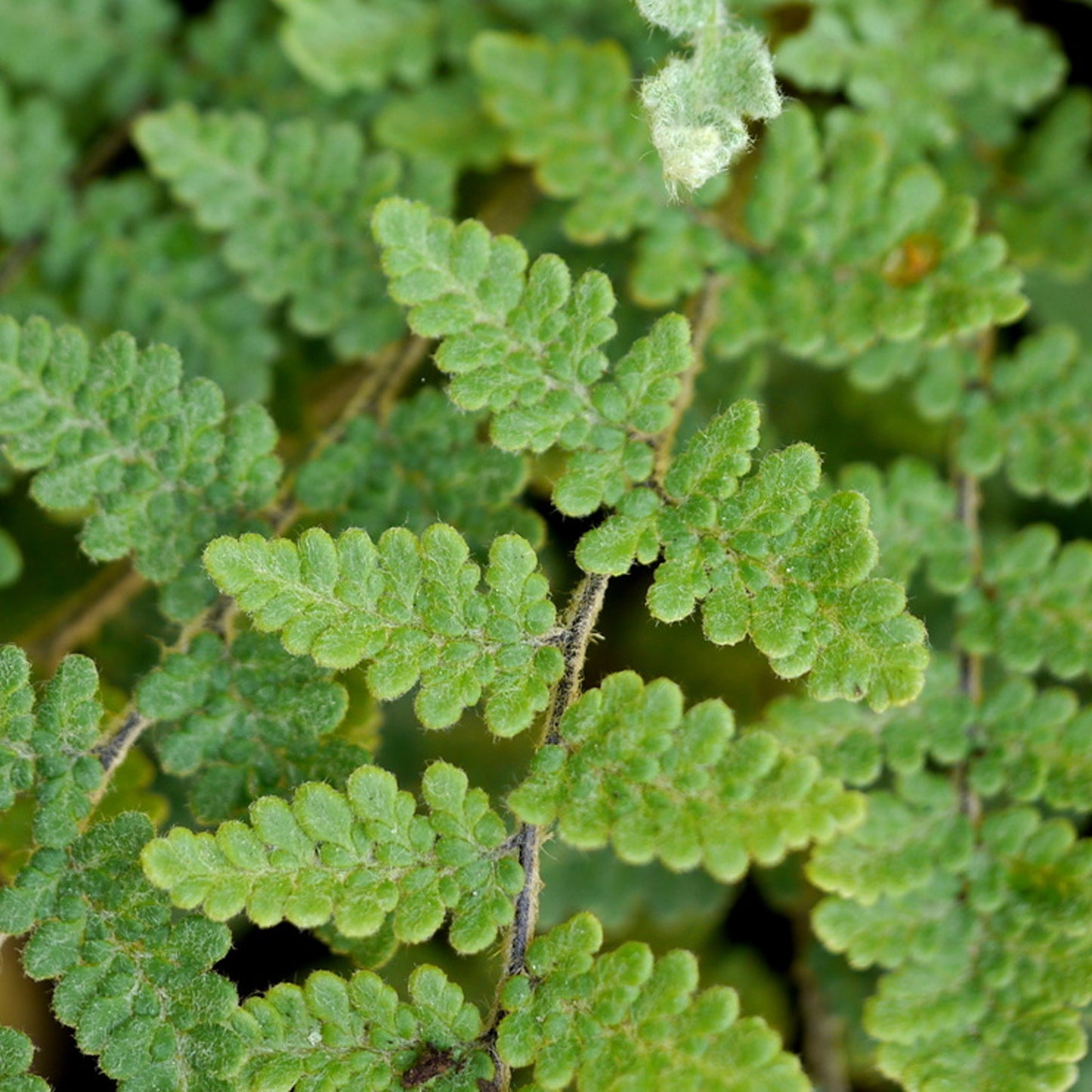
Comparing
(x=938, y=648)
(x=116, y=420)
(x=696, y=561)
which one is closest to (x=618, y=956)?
(x=696, y=561)

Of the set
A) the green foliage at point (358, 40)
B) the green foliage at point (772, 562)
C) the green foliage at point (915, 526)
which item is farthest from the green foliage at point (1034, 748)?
the green foliage at point (358, 40)

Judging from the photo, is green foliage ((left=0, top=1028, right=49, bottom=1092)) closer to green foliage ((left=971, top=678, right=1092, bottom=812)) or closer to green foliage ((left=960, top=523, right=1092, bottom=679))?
green foliage ((left=971, top=678, right=1092, bottom=812))

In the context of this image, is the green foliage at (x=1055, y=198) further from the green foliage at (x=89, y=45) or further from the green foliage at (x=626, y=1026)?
the green foliage at (x=89, y=45)

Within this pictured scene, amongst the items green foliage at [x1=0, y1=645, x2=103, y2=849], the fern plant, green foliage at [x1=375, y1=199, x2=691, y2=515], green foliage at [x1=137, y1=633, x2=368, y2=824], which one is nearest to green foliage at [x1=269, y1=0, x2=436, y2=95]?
the fern plant

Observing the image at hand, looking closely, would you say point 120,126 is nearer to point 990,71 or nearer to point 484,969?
point 990,71

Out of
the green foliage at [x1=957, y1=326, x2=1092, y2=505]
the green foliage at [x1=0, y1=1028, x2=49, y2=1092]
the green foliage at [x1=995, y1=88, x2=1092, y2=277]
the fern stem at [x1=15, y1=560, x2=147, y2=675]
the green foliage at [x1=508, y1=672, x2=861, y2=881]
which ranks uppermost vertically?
the green foliage at [x1=995, y1=88, x2=1092, y2=277]

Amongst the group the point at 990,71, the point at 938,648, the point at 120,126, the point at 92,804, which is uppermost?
the point at 990,71
